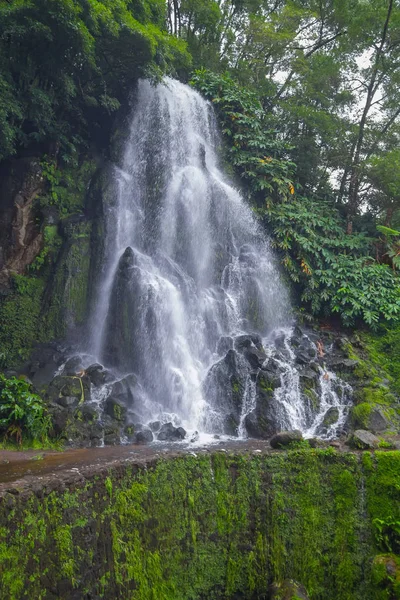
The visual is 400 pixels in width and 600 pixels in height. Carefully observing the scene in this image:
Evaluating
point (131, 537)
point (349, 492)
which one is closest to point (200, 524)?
point (131, 537)

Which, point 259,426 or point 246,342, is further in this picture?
point 246,342

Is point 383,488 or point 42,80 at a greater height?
point 42,80

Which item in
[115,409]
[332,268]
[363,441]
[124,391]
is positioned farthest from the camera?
[332,268]

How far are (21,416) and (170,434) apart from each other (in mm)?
2720

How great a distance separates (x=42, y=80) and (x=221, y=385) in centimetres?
970

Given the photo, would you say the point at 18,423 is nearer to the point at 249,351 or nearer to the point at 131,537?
the point at 131,537

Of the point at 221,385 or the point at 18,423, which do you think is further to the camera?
the point at 221,385

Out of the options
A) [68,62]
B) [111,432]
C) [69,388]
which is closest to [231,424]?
Answer: [111,432]

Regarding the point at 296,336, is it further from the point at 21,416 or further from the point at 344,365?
the point at 21,416

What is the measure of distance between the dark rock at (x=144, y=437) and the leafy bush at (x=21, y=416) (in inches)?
64.7

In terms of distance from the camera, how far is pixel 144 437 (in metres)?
8.88

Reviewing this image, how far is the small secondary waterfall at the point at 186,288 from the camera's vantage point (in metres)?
10.4

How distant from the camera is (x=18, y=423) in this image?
8398 mm

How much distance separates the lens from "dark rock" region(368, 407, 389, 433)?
9.66 m
